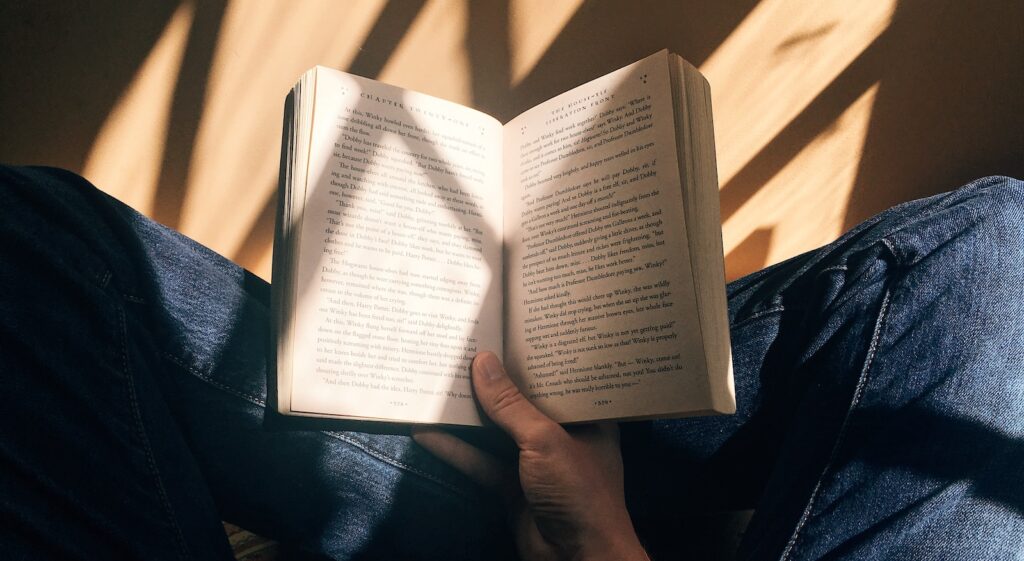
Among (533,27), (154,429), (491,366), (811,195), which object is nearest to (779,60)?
(811,195)

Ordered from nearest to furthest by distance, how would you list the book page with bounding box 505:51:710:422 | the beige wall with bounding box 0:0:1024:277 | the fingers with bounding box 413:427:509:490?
the book page with bounding box 505:51:710:422, the fingers with bounding box 413:427:509:490, the beige wall with bounding box 0:0:1024:277

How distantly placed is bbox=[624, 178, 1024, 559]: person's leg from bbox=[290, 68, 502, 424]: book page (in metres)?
0.35

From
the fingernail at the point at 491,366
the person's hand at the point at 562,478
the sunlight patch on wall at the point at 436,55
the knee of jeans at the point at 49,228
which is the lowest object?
the person's hand at the point at 562,478

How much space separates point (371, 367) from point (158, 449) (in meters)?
0.24

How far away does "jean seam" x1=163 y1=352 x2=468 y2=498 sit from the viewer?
62 cm

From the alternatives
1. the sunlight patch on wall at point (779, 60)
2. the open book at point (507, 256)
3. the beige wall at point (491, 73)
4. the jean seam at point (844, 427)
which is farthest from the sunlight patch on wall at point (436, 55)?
the jean seam at point (844, 427)

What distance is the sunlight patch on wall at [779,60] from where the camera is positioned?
0.80 metres

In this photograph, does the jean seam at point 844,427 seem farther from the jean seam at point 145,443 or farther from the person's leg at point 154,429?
the jean seam at point 145,443

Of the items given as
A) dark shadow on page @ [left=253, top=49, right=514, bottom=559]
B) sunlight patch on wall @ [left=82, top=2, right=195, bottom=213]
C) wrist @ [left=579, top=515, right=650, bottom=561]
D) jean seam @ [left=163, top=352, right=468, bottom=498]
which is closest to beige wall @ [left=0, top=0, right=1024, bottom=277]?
sunlight patch on wall @ [left=82, top=2, right=195, bottom=213]

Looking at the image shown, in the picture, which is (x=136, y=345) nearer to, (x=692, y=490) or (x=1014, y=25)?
(x=692, y=490)

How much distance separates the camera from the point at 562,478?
0.59 meters

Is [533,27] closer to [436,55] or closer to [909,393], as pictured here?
[436,55]

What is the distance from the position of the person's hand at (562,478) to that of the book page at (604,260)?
3cm

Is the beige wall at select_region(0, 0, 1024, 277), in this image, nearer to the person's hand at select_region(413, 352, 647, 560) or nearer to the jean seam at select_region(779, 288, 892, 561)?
the jean seam at select_region(779, 288, 892, 561)
